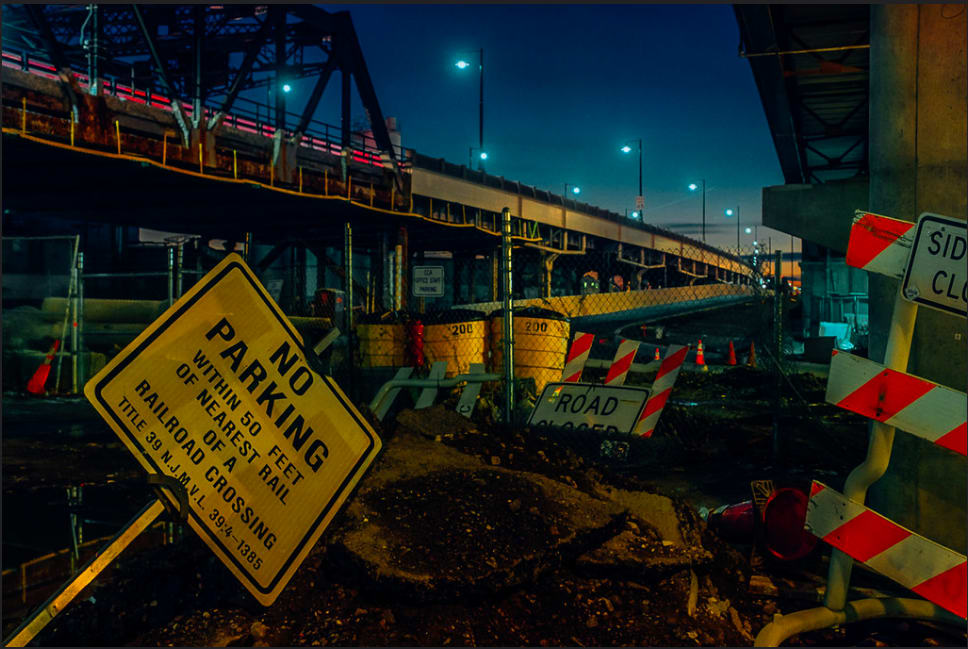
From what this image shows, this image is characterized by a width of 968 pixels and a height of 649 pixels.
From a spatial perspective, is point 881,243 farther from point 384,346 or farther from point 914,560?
point 384,346

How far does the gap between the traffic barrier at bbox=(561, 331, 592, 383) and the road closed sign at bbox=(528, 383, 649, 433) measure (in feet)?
0.58

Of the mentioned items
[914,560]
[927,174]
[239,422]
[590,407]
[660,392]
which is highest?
[927,174]

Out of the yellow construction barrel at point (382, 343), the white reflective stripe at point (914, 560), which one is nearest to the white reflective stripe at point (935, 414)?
the white reflective stripe at point (914, 560)

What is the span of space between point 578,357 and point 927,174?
374 cm

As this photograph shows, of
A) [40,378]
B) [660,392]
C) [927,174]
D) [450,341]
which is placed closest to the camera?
[927,174]

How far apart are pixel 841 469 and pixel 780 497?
338 cm

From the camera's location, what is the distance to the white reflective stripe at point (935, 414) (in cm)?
321

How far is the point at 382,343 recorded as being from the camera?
10.2 meters

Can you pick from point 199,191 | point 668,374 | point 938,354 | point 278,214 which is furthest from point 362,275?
point 938,354

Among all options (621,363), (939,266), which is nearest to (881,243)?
(939,266)

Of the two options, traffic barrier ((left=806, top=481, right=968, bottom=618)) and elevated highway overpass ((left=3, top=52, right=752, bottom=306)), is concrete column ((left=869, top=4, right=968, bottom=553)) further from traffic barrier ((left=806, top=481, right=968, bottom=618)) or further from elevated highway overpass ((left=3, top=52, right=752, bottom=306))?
elevated highway overpass ((left=3, top=52, right=752, bottom=306))

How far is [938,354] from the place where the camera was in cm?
410

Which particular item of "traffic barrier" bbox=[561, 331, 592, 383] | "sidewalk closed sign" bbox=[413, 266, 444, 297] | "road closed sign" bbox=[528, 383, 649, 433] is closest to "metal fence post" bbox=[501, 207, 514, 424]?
"road closed sign" bbox=[528, 383, 649, 433]

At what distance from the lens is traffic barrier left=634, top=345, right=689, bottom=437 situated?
666 cm
